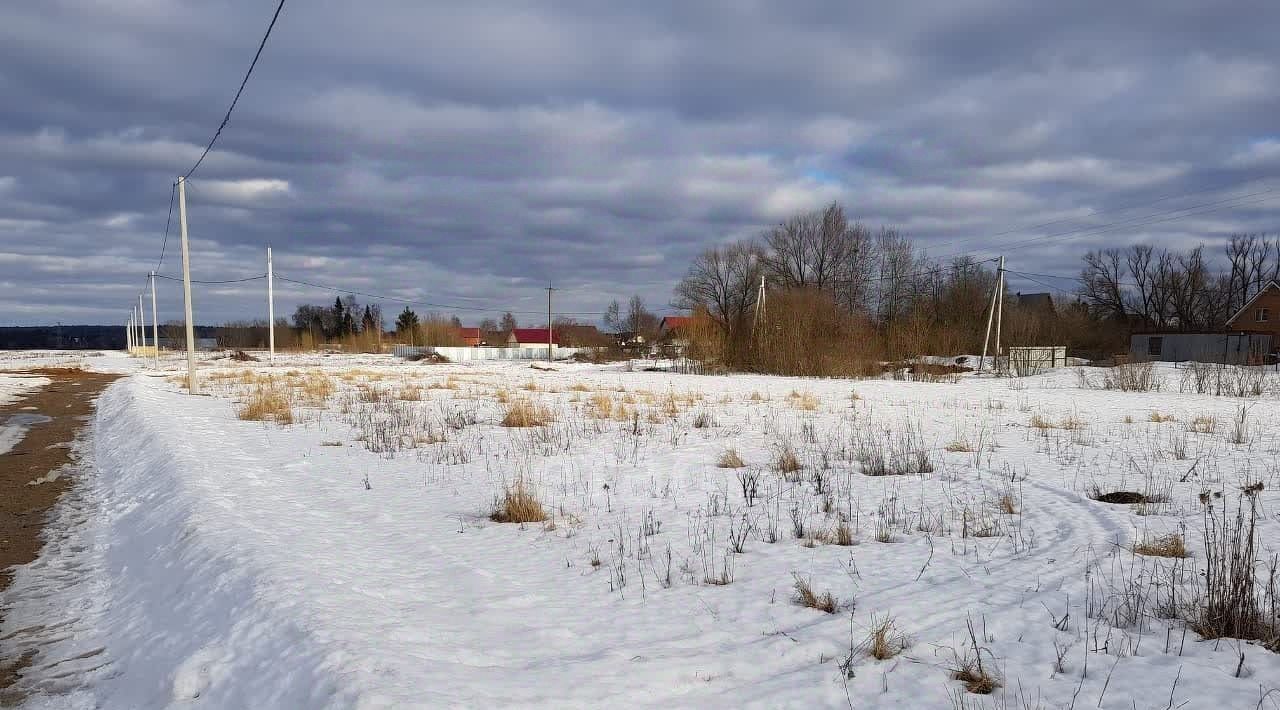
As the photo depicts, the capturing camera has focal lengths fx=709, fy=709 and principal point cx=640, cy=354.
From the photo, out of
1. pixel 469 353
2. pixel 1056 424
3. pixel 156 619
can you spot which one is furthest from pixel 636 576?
pixel 469 353

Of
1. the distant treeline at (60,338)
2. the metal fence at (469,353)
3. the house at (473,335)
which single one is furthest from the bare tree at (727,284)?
the distant treeline at (60,338)

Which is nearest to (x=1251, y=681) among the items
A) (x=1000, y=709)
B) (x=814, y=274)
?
(x=1000, y=709)

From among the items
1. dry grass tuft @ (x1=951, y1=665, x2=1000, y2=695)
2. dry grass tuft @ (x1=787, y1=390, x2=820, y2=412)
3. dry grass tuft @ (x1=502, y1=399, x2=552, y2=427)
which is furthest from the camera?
dry grass tuft @ (x1=787, y1=390, x2=820, y2=412)

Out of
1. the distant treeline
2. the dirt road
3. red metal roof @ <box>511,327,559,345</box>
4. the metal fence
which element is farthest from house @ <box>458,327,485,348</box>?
the dirt road

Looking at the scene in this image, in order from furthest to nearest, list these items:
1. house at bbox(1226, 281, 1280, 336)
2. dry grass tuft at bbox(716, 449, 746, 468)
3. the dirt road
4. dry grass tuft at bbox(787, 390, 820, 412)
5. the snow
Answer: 1. house at bbox(1226, 281, 1280, 336)
2. dry grass tuft at bbox(787, 390, 820, 412)
3. the snow
4. dry grass tuft at bbox(716, 449, 746, 468)
5. the dirt road

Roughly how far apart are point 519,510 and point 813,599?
10.4ft

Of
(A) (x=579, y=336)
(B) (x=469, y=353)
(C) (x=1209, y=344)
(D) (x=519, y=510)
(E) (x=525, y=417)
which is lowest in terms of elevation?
(D) (x=519, y=510)

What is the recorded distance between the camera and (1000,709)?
3008 mm

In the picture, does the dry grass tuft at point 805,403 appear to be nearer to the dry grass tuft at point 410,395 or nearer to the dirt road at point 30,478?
the dry grass tuft at point 410,395

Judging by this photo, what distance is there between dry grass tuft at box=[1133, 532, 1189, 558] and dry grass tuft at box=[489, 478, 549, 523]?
15.7ft

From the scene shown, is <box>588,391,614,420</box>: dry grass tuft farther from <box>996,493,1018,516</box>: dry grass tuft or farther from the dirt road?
<box>996,493,1018,516</box>: dry grass tuft

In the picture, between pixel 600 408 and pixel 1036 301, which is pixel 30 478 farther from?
pixel 1036 301

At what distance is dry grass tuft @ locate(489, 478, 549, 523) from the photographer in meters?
6.62

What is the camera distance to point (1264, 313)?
5681 cm
